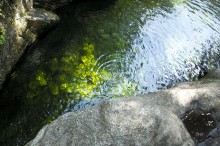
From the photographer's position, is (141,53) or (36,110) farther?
(141,53)

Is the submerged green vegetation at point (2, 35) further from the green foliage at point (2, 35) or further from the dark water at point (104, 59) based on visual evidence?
the dark water at point (104, 59)

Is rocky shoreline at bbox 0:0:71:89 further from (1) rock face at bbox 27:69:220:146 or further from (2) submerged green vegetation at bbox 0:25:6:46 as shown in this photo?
(1) rock face at bbox 27:69:220:146

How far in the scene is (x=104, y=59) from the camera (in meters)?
9.23

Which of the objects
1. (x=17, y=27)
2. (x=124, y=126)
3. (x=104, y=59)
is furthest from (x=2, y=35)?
(x=124, y=126)

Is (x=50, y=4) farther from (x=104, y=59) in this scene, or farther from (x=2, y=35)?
(x=2, y=35)

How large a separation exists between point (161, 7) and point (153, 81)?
19.5 ft

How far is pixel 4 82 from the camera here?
26.1 ft

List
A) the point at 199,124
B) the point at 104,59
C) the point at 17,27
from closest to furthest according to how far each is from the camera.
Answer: the point at 199,124 < the point at 17,27 < the point at 104,59

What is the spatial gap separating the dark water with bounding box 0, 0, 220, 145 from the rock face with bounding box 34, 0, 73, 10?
44 cm

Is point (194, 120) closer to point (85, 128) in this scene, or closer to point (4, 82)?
point (85, 128)

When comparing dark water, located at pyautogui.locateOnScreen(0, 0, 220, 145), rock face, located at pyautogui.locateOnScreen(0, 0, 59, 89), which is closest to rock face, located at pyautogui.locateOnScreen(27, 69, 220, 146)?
dark water, located at pyautogui.locateOnScreen(0, 0, 220, 145)

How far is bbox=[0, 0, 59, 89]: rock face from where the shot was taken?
7.74 m

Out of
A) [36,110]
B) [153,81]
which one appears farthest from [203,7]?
[36,110]

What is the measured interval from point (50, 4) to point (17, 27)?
3.46m
